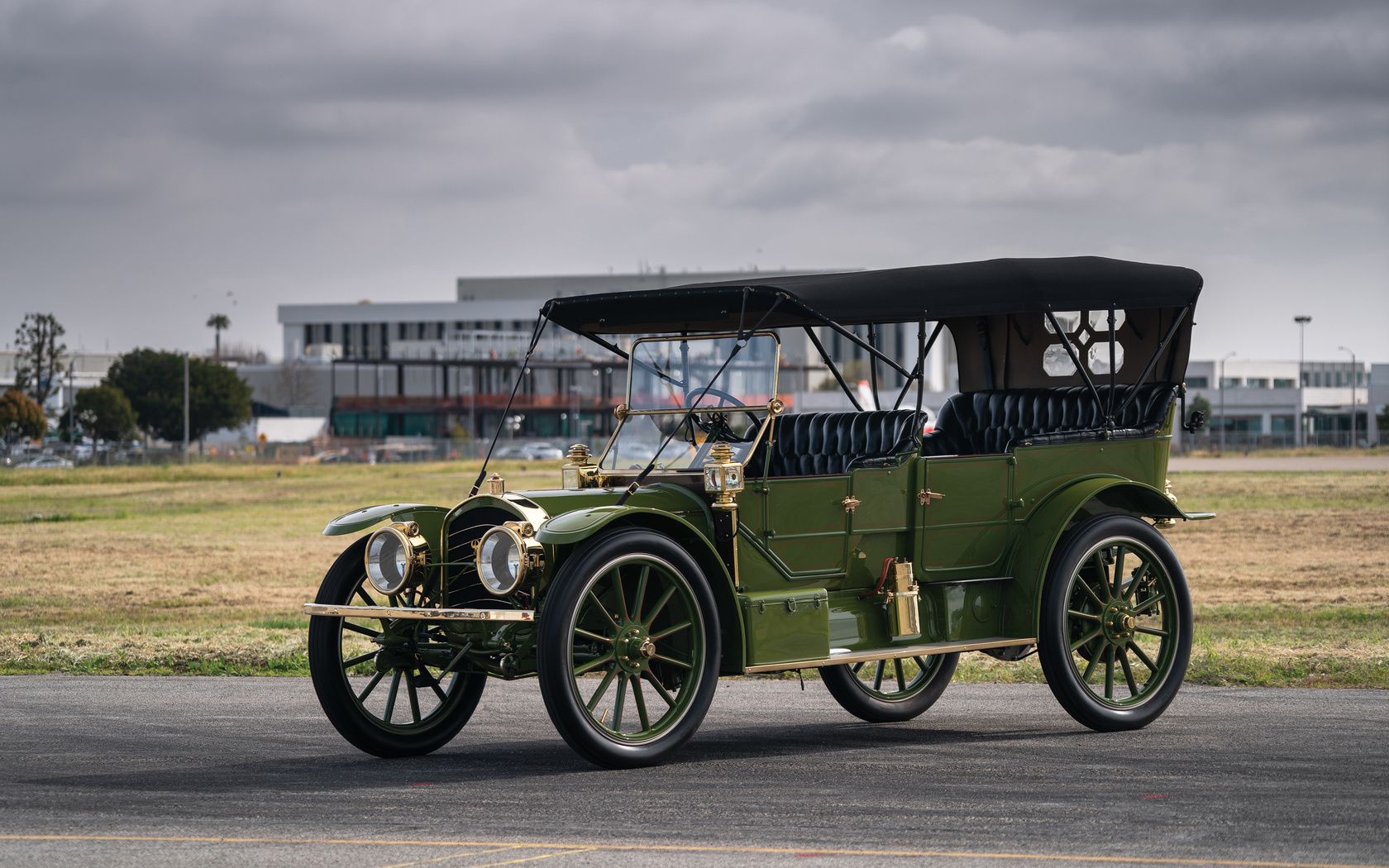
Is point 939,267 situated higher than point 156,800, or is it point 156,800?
point 939,267

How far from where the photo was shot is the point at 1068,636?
9203 millimetres

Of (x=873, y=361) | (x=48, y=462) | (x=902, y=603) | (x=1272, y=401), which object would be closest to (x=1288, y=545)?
(x=873, y=361)

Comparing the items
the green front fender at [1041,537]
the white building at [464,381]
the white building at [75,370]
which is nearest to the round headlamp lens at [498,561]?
the green front fender at [1041,537]

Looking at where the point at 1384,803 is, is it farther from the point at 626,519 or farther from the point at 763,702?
the point at 763,702

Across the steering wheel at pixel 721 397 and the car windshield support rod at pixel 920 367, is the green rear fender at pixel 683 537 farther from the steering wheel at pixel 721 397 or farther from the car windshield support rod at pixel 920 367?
the car windshield support rod at pixel 920 367

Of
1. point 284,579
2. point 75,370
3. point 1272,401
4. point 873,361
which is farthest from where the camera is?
point 75,370

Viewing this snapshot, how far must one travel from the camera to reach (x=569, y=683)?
7.40 metres

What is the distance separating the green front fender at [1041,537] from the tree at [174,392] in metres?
115

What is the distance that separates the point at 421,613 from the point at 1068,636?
12.5ft

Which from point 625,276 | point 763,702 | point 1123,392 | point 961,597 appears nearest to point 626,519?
point 961,597

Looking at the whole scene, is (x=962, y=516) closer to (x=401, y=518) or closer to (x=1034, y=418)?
(x=1034, y=418)

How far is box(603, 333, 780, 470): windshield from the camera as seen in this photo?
29.1 feet

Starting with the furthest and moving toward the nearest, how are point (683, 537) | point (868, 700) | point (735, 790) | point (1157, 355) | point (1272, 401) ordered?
point (1272, 401) < point (1157, 355) < point (868, 700) < point (683, 537) < point (735, 790)

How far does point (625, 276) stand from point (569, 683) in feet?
503
